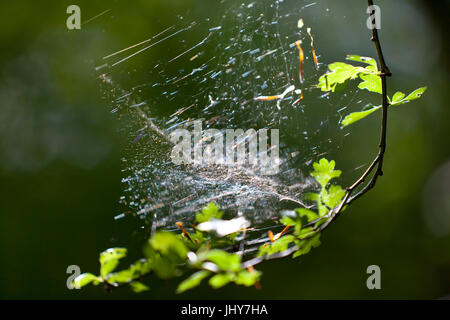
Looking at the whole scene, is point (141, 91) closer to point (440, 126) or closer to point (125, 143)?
point (125, 143)

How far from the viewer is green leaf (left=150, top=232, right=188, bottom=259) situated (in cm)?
28

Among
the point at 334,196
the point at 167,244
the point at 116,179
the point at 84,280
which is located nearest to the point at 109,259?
the point at 84,280

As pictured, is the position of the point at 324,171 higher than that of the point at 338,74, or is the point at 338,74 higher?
the point at 338,74

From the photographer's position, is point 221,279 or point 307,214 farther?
point 307,214

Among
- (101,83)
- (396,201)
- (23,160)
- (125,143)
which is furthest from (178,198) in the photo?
(396,201)

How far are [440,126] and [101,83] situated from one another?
2610mm

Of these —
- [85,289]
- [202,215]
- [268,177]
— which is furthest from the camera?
[85,289]

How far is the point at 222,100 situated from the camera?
2.14 feet

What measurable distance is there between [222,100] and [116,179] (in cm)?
164

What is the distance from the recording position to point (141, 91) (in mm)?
719

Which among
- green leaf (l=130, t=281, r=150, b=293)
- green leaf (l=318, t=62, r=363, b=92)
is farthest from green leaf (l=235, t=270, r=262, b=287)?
green leaf (l=318, t=62, r=363, b=92)

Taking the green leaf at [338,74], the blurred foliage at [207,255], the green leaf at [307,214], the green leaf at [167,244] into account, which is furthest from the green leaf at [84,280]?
the green leaf at [338,74]

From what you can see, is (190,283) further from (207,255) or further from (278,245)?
(278,245)

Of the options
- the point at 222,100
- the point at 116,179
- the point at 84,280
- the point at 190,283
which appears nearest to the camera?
the point at 190,283
